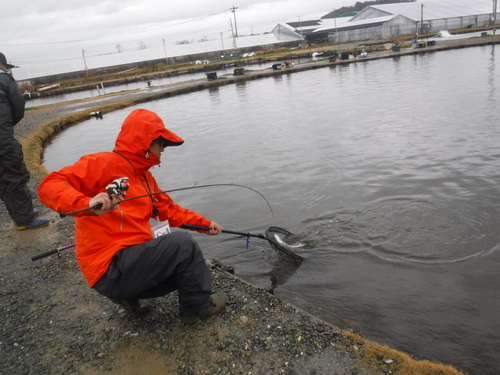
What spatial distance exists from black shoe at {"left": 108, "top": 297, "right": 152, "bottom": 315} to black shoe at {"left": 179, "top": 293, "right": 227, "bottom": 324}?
49 centimetres

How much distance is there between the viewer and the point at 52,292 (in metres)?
5.20

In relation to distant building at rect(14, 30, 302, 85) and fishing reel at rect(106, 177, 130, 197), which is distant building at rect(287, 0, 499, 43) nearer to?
distant building at rect(14, 30, 302, 85)

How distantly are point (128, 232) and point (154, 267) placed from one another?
40cm

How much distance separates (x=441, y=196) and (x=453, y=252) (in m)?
2.34

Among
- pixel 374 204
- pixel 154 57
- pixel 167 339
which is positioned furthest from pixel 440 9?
pixel 167 339

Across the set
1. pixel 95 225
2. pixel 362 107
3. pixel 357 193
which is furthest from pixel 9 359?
pixel 362 107

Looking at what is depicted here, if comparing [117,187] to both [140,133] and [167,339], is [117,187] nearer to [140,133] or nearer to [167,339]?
[140,133]

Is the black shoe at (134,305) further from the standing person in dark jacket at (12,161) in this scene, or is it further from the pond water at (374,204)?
the standing person in dark jacket at (12,161)

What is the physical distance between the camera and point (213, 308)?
430cm

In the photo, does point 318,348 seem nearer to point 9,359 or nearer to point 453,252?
point 9,359

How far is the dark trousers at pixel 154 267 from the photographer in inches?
138

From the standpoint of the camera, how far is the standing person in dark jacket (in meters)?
6.78

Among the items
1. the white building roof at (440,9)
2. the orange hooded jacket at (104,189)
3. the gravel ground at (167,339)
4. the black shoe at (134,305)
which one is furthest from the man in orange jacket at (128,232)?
the white building roof at (440,9)

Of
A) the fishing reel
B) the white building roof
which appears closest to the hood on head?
the fishing reel
